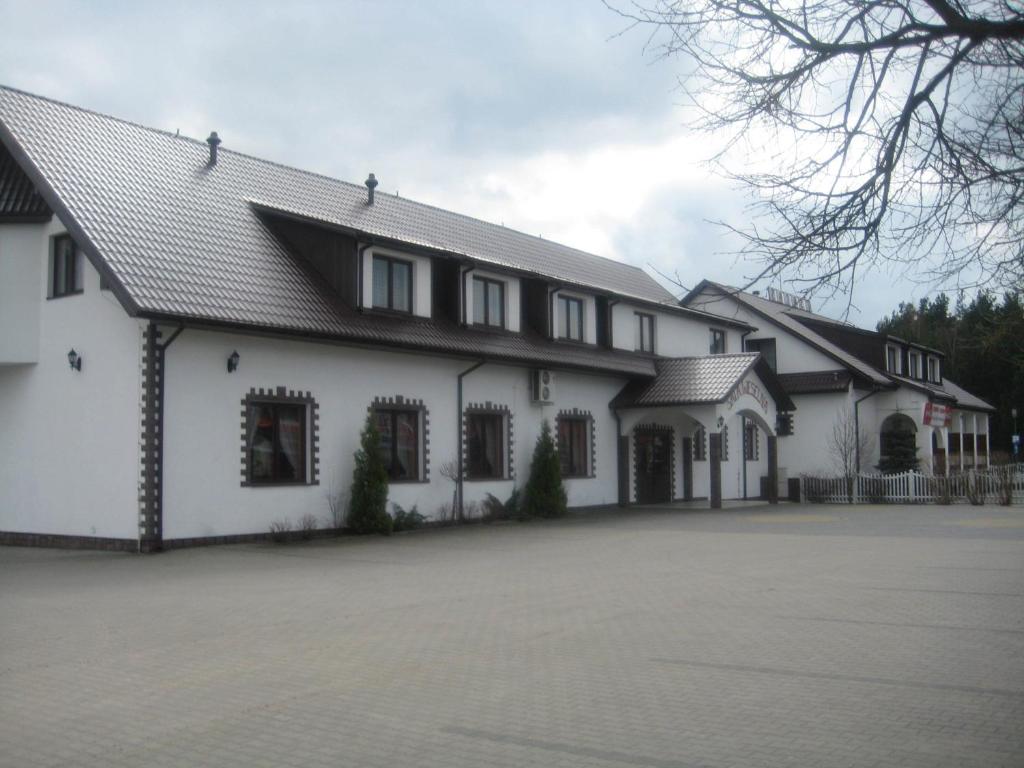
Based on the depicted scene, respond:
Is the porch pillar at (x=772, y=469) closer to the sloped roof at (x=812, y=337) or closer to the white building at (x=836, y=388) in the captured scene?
the white building at (x=836, y=388)

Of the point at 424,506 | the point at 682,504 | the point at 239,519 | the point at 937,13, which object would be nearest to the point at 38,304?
the point at 239,519

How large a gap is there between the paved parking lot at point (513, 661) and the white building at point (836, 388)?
993 inches

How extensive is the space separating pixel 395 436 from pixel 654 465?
11808 mm

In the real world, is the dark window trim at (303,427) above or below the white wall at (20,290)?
below

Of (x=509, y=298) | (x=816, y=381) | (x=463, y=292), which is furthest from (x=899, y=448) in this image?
(x=463, y=292)

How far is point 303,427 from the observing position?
70.6ft

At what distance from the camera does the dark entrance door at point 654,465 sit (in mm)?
→ 32562

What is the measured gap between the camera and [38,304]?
67.5 feet

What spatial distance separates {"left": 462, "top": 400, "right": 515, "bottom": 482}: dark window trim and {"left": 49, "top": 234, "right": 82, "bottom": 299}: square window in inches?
356

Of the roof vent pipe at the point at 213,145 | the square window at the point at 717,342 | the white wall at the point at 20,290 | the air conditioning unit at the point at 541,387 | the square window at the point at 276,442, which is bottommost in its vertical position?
the square window at the point at 276,442

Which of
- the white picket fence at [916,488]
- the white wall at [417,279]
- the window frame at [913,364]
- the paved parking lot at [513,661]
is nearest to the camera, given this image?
the paved parking lot at [513,661]

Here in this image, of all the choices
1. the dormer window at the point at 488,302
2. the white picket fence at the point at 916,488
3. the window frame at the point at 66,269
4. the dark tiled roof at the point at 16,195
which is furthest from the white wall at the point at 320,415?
the white picket fence at the point at 916,488

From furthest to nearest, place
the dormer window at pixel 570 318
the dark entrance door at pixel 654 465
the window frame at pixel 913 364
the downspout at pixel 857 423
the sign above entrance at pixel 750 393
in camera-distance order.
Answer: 1. the window frame at pixel 913 364
2. the downspout at pixel 857 423
3. the dark entrance door at pixel 654 465
4. the sign above entrance at pixel 750 393
5. the dormer window at pixel 570 318

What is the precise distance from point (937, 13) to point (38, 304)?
17.3 meters
